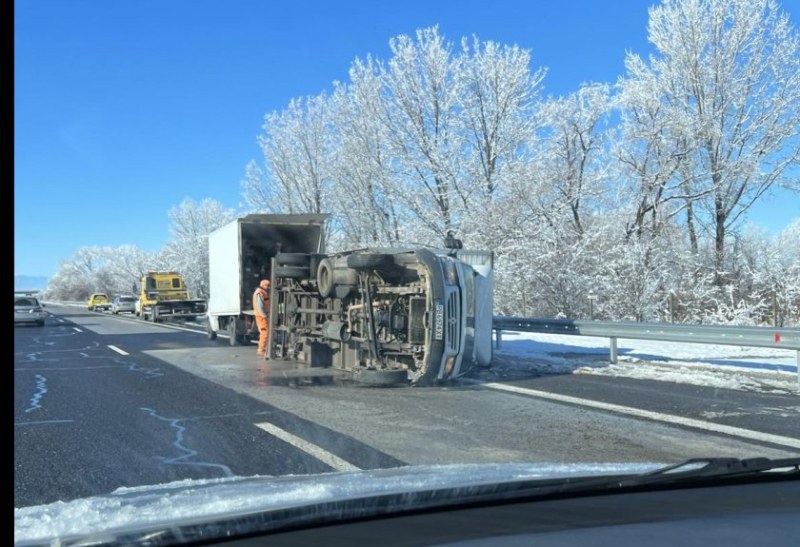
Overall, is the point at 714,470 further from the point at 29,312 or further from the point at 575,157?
the point at 29,312

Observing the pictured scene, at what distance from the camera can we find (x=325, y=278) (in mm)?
11102

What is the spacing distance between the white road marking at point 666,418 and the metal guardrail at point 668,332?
3.26 m

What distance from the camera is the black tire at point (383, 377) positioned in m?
9.72

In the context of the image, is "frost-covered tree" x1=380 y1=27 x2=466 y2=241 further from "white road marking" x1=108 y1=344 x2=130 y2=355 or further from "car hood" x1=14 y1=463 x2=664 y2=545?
"car hood" x1=14 y1=463 x2=664 y2=545

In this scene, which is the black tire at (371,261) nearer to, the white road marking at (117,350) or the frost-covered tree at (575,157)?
the white road marking at (117,350)

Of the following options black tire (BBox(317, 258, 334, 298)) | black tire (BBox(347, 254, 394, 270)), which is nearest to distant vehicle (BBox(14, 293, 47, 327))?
black tire (BBox(317, 258, 334, 298))

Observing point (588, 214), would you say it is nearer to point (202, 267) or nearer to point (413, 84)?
point (413, 84)

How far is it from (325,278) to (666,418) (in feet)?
18.1

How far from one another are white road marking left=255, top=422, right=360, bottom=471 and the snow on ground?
19.1 ft

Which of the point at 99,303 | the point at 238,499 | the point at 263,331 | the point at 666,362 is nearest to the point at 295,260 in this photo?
the point at 263,331

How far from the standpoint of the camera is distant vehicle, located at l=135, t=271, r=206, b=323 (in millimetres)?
32656

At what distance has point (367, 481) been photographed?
3.25 m

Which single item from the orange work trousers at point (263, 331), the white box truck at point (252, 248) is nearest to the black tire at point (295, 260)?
the orange work trousers at point (263, 331)
